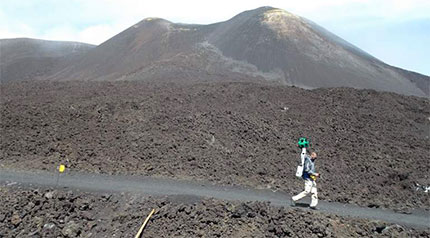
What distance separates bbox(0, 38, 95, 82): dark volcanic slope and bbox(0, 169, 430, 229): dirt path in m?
49.5

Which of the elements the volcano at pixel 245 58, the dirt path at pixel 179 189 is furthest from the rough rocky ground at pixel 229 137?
the volcano at pixel 245 58

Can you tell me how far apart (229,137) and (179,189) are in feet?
17.1

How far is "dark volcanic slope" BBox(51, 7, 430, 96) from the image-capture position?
42219 millimetres

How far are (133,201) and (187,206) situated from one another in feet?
5.20

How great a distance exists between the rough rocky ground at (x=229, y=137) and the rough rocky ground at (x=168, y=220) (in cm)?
289

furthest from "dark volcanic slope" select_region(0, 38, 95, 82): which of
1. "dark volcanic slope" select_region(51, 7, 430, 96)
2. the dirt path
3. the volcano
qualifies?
the dirt path

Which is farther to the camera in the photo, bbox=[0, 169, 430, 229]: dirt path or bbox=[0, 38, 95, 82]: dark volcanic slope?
bbox=[0, 38, 95, 82]: dark volcanic slope

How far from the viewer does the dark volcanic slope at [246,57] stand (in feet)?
139

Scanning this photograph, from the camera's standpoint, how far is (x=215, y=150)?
16219 mm

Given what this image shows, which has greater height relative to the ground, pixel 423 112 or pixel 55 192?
pixel 423 112

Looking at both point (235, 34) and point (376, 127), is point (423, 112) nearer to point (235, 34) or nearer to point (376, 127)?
point (376, 127)

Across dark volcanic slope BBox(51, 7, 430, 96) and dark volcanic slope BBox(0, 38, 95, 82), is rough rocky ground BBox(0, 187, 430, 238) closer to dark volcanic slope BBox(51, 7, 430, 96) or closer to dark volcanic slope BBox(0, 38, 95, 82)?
dark volcanic slope BBox(51, 7, 430, 96)

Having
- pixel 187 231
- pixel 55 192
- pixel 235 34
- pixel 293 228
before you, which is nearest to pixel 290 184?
pixel 293 228

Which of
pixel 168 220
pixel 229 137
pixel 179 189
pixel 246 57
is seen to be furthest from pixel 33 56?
pixel 168 220
